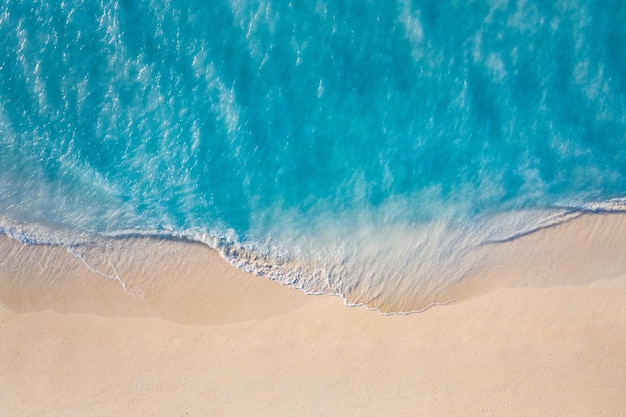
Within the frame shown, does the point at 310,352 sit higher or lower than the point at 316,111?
lower

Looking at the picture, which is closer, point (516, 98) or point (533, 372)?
point (533, 372)

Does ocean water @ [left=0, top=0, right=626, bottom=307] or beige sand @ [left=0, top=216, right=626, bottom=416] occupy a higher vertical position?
ocean water @ [left=0, top=0, right=626, bottom=307]

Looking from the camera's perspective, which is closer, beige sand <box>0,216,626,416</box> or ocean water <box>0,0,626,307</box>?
beige sand <box>0,216,626,416</box>

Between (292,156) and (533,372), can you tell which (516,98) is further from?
(533,372)

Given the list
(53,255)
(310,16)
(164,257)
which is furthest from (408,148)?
(53,255)

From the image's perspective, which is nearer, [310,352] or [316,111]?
[310,352]
